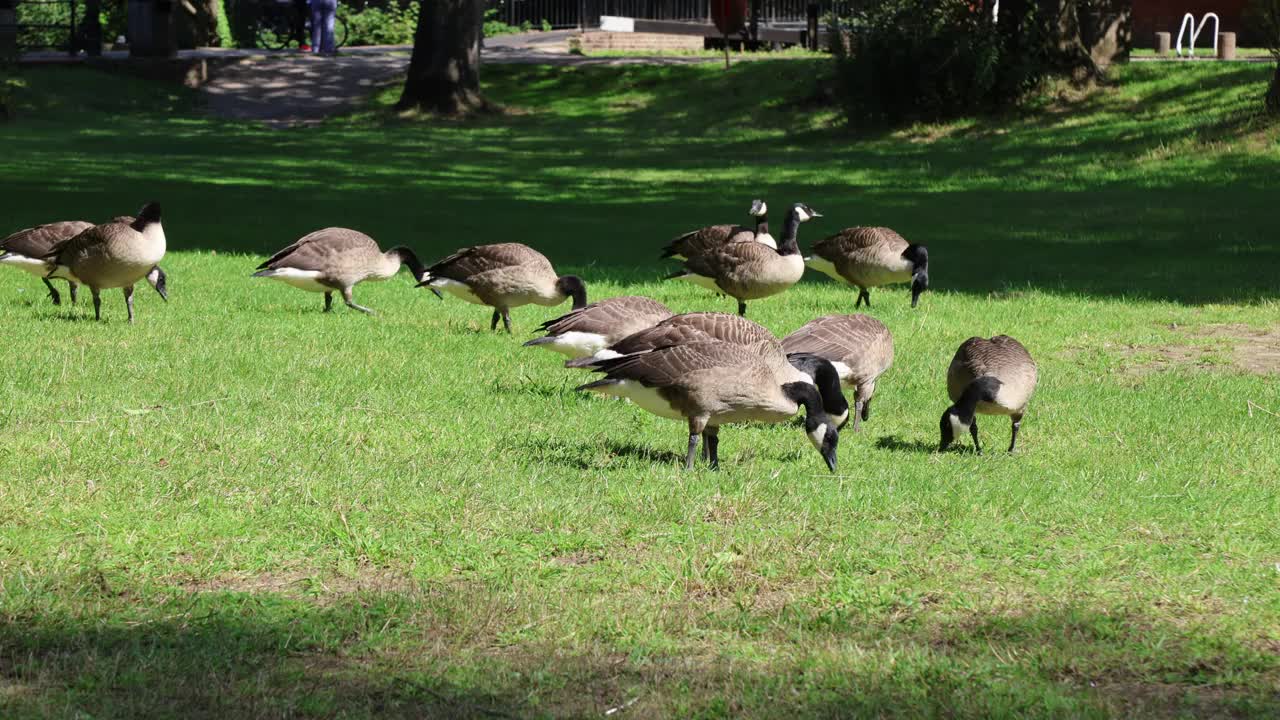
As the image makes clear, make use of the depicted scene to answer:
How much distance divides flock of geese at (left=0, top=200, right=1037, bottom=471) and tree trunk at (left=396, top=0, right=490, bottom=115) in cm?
2680

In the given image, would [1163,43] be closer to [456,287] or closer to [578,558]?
[456,287]

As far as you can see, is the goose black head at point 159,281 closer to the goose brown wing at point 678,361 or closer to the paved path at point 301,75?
the goose brown wing at point 678,361

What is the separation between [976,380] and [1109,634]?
3.35 meters

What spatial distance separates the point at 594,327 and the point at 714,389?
246cm

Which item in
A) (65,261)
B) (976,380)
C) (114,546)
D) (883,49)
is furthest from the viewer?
(883,49)

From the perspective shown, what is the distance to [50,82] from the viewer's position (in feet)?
142

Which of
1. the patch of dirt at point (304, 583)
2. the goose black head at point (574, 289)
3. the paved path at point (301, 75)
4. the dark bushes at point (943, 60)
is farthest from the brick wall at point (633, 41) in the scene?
the patch of dirt at point (304, 583)

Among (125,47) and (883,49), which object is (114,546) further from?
(125,47)

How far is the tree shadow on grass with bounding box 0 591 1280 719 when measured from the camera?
5426 mm

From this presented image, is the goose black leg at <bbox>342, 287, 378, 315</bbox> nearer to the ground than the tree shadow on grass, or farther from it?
farther from it

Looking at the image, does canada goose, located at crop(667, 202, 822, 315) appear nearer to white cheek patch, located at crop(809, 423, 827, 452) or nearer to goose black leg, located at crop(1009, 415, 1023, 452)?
goose black leg, located at crop(1009, 415, 1023, 452)

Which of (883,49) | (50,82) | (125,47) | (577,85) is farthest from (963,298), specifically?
(125,47)

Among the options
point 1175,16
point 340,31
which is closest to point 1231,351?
point 1175,16

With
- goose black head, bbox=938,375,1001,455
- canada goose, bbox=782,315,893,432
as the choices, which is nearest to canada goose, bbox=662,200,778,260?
canada goose, bbox=782,315,893,432
